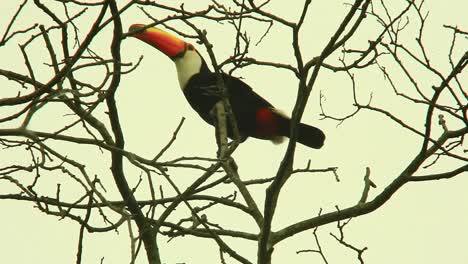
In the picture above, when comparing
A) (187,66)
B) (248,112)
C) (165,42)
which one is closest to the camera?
(248,112)

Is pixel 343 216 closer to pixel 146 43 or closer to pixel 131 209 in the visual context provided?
pixel 131 209

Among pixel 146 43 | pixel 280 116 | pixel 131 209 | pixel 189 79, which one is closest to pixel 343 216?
pixel 131 209

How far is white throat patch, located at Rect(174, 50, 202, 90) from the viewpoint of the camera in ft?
25.2

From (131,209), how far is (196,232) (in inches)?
15.0

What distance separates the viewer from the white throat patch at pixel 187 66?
7.68 m

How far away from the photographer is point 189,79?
24.5 ft

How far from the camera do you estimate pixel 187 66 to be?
7.97m

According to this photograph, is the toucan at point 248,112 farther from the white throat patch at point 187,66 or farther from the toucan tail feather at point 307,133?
the white throat patch at point 187,66

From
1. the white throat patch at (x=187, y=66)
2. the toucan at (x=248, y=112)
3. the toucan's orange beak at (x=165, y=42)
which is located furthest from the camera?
the toucan's orange beak at (x=165, y=42)

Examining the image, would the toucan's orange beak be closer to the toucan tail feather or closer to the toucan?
the toucan

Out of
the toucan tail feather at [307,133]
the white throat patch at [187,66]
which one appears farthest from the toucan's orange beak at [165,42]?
the toucan tail feather at [307,133]

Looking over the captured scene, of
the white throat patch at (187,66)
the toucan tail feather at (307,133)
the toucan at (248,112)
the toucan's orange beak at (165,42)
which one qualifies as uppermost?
the toucan's orange beak at (165,42)

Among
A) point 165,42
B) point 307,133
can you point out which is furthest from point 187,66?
point 307,133

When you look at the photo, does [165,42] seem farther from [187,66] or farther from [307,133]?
[307,133]
